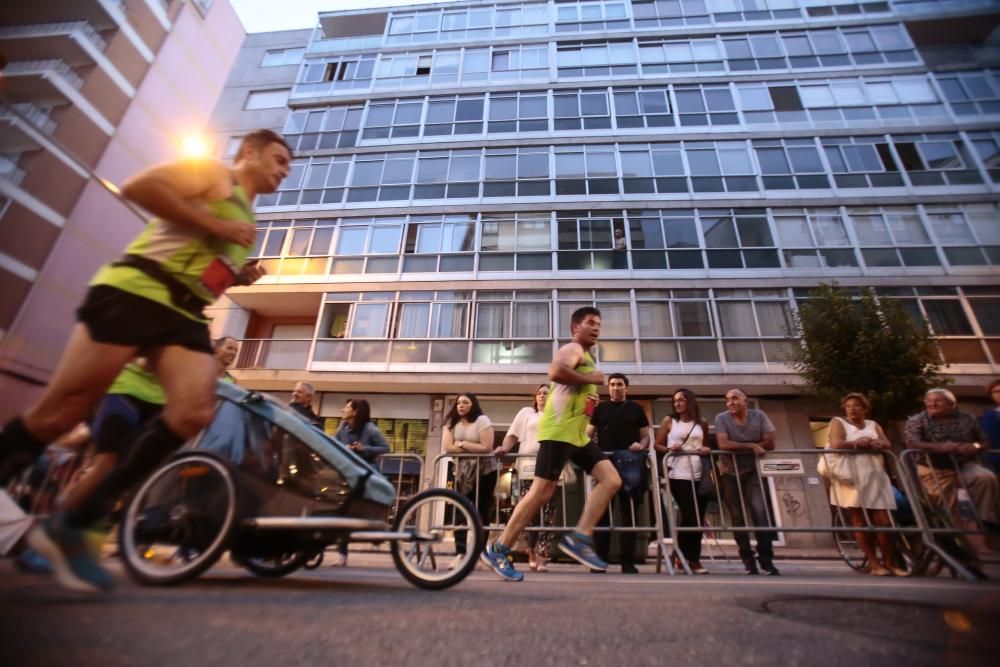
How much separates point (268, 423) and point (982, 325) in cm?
1706

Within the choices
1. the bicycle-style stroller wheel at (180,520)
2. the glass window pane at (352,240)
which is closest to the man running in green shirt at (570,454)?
the bicycle-style stroller wheel at (180,520)

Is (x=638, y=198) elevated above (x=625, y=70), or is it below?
below

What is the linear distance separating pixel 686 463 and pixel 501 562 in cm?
270

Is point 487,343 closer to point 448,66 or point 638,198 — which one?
point 638,198

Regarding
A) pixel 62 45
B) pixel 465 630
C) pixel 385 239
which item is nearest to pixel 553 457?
pixel 465 630

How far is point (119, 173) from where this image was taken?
1350 mm

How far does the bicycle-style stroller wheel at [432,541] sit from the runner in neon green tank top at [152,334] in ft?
3.94

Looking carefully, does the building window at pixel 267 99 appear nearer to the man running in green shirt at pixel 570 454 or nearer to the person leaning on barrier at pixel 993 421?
the man running in green shirt at pixel 570 454

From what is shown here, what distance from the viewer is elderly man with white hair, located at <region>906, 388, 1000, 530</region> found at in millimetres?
3611

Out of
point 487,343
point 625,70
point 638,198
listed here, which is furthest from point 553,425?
point 625,70

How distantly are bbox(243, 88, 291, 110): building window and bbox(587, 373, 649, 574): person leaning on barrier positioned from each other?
20848 mm

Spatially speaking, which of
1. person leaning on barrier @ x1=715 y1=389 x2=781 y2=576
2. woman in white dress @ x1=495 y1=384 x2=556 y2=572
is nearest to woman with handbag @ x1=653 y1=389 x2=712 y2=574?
person leaning on barrier @ x1=715 y1=389 x2=781 y2=576

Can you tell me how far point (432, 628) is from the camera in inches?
45.8

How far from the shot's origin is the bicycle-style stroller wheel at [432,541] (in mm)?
2086
